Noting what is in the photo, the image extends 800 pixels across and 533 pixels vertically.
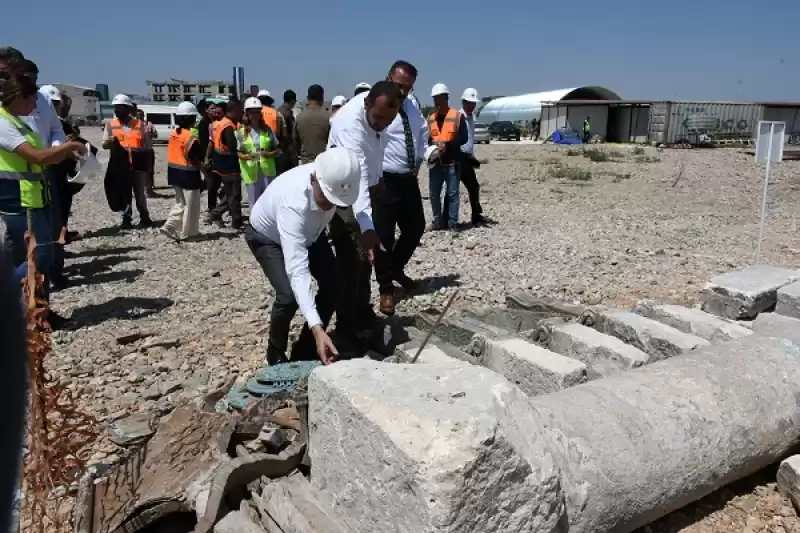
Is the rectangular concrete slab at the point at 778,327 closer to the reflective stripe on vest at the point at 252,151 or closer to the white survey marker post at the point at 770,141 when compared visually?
the white survey marker post at the point at 770,141

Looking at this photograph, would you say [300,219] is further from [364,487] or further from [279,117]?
[279,117]

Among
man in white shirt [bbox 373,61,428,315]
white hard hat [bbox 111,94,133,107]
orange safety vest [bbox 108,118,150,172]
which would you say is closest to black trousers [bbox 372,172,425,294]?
man in white shirt [bbox 373,61,428,315]

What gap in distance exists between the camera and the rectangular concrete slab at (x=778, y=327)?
338 cm

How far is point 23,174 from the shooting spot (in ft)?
15.2

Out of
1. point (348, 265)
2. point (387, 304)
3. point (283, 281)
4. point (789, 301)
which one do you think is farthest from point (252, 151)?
point (789, 301)

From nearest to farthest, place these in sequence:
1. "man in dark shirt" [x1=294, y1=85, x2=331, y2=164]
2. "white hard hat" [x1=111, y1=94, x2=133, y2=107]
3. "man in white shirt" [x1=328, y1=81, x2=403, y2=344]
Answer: "man in white shirt" [x1=328, y1=81, x2=403, y2=344] → "man in dark shirt" [x1=294, y1=85, x2=331, y2=164] → "white hard hat" [x1=111, y1=94, x2=133, y2=107]

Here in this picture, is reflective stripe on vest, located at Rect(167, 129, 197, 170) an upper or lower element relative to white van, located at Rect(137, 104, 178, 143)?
lower

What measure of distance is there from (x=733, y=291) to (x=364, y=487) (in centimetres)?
337

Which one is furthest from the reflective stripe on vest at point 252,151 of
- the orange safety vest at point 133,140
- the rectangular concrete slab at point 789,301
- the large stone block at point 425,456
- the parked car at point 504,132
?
the parked car at point 504,132

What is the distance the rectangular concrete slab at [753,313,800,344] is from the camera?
3.38 m

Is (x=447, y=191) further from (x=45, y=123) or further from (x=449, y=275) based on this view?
(x=45, y=123)

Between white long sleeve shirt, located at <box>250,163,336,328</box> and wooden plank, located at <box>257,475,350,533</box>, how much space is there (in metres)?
0.86

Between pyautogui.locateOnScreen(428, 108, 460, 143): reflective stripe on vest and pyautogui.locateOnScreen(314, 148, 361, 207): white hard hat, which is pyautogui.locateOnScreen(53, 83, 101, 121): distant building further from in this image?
pyautogui.locateOnScreen(314, 148, 361, 207): white hard hat

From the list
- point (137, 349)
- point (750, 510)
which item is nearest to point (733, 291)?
point (750, 510)
